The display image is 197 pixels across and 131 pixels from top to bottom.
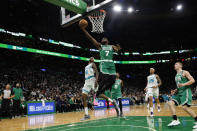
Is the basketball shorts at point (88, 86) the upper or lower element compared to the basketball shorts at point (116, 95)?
upper

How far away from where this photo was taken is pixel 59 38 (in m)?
25.7

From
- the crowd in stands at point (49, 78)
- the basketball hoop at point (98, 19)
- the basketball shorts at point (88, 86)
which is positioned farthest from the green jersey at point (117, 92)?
the crowd in stands at point (49, 78)

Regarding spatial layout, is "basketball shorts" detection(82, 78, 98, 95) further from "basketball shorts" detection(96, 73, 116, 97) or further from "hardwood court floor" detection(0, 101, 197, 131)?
"basketball shorts" detection(96, 73, 116, 97)

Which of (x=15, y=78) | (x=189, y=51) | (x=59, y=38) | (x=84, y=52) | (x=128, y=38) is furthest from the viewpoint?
(x=189, y=51)

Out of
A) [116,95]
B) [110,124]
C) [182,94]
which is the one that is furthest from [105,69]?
[116,95]

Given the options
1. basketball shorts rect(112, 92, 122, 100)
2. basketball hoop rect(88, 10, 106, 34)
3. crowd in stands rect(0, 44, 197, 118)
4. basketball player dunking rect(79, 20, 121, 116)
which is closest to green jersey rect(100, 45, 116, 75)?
basketball player dunking rect(79, 20, 121, 116)

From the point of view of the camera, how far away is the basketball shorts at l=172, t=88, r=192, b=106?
4219mm

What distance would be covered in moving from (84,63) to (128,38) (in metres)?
9.40

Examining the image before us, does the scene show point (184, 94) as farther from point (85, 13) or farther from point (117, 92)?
point (85, 13)

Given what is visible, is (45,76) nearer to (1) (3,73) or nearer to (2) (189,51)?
(1) (3,73)

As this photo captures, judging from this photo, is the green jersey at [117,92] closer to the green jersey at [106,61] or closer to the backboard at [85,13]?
the green jersey at [106,61]

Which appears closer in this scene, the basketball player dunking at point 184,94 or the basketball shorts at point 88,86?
the basketball player dunking at point 184,94

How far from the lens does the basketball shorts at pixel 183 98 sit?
4219mm

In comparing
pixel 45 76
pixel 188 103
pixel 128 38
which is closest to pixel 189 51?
Result: pixel 128 38
